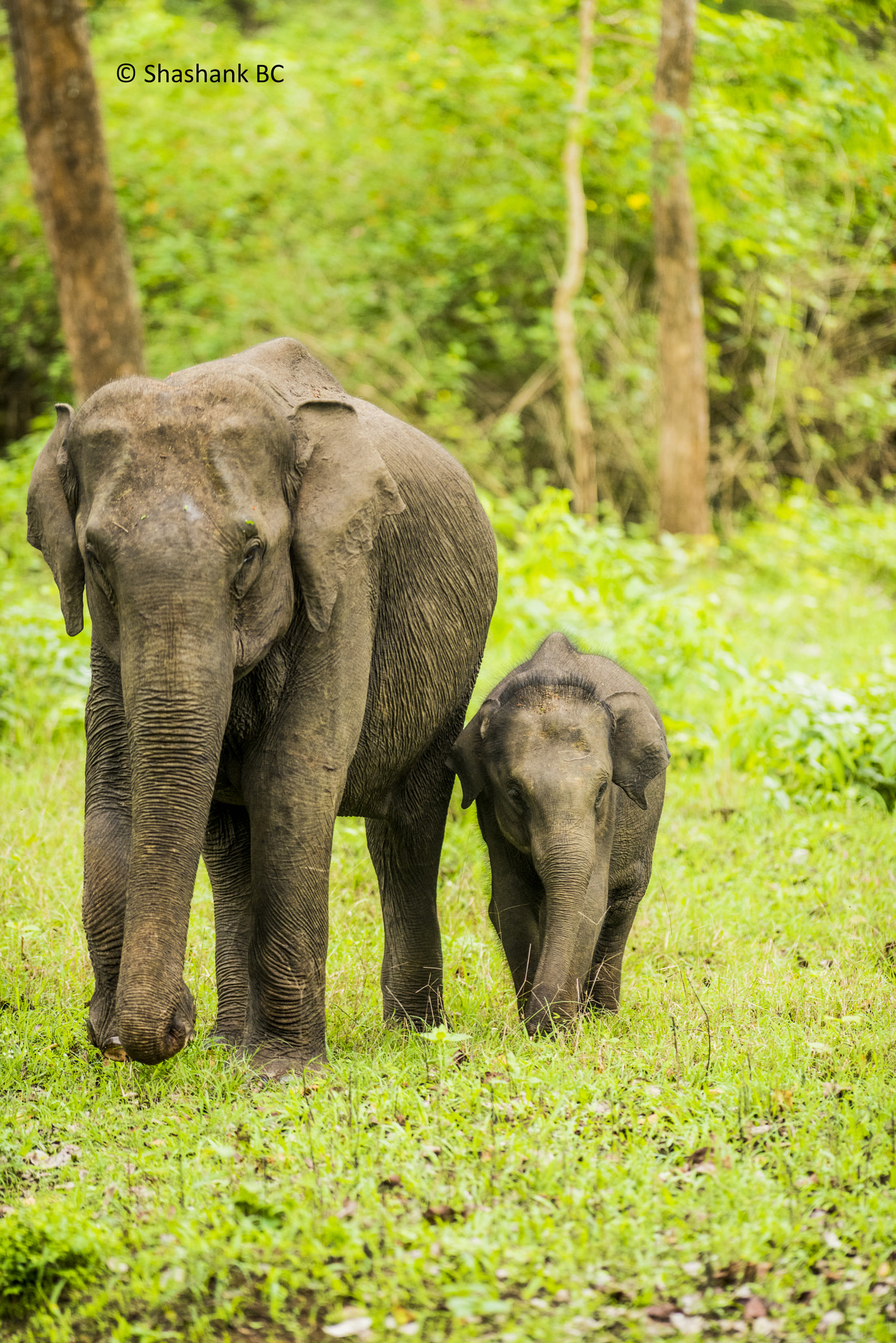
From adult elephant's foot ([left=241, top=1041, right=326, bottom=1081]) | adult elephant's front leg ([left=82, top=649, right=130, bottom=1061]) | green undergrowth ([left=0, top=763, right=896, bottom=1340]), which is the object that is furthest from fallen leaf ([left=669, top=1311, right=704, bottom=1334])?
adult elephant's front leg ([left=82, top=649, right=130, bottom=1061])

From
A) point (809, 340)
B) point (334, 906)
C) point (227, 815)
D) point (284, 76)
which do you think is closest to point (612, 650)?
point (334, 906)

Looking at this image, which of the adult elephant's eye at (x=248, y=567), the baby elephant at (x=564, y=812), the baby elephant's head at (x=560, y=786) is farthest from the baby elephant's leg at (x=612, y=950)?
the adult elephant's eye at (x=248, y=567)

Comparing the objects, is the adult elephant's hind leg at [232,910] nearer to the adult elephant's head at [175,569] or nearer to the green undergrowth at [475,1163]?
the green undergrowth at [475,1163]

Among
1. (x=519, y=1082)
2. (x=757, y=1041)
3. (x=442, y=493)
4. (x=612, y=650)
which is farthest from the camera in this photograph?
(x=612, y=650)

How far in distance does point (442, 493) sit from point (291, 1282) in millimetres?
Answer: 2742

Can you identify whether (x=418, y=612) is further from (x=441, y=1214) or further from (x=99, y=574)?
(x=441, y=1214)

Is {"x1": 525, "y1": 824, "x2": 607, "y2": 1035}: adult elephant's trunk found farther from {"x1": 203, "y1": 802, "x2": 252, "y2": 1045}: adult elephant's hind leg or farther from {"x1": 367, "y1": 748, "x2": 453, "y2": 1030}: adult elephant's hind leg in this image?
{"x1": 203, "y1": 802, "x2": 252, "y2": 1045}: adult elephant's hind leg

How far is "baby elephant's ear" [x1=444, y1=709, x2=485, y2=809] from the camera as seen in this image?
4980 mm

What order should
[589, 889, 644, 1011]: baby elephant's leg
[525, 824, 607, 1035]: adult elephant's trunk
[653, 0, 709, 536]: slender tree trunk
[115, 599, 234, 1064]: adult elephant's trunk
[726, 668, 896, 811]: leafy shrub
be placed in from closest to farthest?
[115, 599, 234, 1064]: adult elephant's trunk < [525, 824, 607, 1035]: adult elephant's trunk < [589, 889, 644, 1011]: baby elephant's leg < [726, 668, 896, 811]: leafy shrub < [653, 0, 709, 536]: slender tree trunk

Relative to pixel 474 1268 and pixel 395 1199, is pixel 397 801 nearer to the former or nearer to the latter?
pixel 395 1199

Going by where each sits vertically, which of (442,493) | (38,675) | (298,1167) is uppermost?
(442,493)

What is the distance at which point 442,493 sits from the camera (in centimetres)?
499

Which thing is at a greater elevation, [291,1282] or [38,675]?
[291,1282]

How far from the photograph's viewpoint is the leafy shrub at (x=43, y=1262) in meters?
3.17
